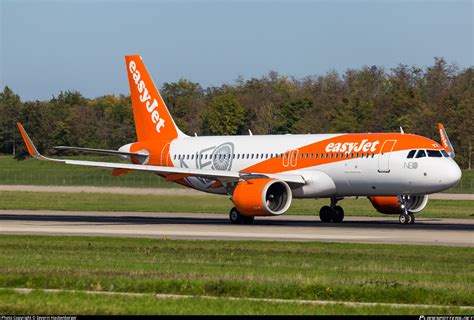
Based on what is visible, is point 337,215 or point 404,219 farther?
point 337,215

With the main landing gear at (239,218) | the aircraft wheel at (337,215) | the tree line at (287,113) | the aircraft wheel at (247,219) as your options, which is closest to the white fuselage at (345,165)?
the aircraft wheel at (337,215)

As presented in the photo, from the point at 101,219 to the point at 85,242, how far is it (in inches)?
596

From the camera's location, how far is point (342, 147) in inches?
1779

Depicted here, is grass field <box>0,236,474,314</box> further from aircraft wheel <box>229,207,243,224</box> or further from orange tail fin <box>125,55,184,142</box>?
orange tail fin <box>125,55,184,142</box>

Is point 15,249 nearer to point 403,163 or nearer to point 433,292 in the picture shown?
point 433,292

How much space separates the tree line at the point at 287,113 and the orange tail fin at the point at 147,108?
130 feet

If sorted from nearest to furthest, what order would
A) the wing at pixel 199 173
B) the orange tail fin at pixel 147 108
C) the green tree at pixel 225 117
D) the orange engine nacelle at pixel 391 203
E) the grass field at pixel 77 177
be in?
the wing at pixel 199 173
the orange engine nacelle at pixel 391 203
the orange tail fin at pixel 147 108
the grass field at pixel 77 177
the green tree at pixel 225 117

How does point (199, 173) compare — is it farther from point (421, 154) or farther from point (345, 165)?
point (421, 154)

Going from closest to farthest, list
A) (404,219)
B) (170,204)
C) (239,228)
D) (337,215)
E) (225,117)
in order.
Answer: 1. (239,228)
2. (404,219)
3. (337,215)
4. (170,204)
5. (225,117)

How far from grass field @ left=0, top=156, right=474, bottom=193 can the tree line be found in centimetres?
1067

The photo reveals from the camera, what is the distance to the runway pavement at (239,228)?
119ft

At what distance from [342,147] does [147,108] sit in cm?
1313

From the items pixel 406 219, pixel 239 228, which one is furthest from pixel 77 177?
pixel 406 219

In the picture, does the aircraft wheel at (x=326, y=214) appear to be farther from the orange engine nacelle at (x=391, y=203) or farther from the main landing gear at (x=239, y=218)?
the main landing gear at (x=239, y=218)
